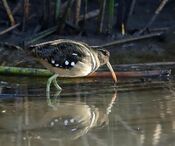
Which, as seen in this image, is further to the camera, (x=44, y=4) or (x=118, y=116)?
(x=44, y=4)

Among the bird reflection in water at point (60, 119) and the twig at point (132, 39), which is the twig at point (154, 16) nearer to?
the twig at point (132, 39)

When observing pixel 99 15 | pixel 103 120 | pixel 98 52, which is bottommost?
pixel 103 120

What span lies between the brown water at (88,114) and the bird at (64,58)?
0.65 ft

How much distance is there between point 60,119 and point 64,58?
156cm

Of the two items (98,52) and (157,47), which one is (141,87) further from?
(157,47)


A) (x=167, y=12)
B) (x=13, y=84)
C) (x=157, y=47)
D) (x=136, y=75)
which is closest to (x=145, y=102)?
(x=136, y=75)

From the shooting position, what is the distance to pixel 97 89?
25.9ft

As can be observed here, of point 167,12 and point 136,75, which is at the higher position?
point 167,12

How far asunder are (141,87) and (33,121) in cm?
206

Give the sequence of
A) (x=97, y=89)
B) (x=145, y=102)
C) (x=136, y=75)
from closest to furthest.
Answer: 1. (x=145, y=102)
2. (x=97, y=89)
3. (x=136, y=75)

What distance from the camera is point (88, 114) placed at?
6.72 meters

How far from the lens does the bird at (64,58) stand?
7898mm

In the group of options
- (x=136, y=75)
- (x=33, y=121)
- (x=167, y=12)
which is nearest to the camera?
(x=33, y=121)

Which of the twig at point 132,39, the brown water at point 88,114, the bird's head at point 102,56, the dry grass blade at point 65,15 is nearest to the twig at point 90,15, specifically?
the dry grass blade at point 65,15
